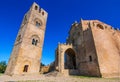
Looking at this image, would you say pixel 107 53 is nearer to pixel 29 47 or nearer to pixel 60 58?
pixel 60 58

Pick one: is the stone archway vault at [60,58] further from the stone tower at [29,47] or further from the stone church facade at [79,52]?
the stone tower at [29,47]

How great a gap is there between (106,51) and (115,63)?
266cm

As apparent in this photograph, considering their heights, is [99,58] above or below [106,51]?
below

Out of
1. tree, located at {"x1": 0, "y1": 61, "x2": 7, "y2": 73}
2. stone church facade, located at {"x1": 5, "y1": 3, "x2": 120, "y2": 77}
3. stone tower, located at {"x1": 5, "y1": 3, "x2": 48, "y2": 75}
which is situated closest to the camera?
stone church facade, located at {"x1": 5, "y1": 3, "x2": 120, "y2": 77}

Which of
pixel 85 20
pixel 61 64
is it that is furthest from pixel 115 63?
pixel 85 20

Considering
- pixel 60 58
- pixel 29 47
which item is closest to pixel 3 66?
pixel 29 47

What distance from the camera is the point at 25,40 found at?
2073 centimetres

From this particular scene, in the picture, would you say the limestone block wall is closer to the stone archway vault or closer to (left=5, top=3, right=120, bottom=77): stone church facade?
(left=5, top=3, right=120, bottom=77): stone church facade

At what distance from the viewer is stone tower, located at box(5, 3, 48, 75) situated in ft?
61.7

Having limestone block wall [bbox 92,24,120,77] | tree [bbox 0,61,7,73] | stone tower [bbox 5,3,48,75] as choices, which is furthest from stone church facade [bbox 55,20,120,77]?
tree [bbox 0,61,7,73]

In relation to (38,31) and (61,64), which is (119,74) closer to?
(61,64)

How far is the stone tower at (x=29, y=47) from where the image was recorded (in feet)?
61.7

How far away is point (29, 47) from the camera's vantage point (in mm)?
20859

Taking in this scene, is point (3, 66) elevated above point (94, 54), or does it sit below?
below
